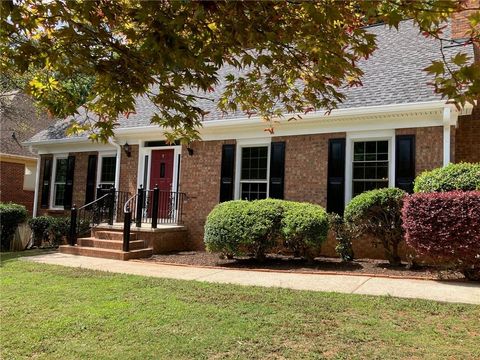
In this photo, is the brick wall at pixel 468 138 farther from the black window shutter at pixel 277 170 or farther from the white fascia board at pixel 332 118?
the black window shutter at pixel 277 170

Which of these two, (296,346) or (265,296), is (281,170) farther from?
(296,346)

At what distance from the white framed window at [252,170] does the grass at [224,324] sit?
5.45m

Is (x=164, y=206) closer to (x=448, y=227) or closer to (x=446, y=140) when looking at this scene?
(x=446, y=140)

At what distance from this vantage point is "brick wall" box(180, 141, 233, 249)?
40.6 ft

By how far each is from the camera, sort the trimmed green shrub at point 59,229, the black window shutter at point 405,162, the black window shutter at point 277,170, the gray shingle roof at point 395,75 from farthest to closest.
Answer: the trimmed green shrub at point 59,229, the black window shutter at point 277,170, the gray shingle roof at point 395,75, the black window shutter at point 405,162

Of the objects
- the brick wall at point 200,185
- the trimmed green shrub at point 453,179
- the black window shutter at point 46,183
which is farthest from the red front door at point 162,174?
the trimmed green shrub at point 453,179

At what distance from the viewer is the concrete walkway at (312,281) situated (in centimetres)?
617

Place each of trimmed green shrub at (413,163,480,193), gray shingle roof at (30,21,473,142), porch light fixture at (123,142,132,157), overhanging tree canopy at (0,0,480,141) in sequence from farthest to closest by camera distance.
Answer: porch light fixture at (123,142,132,157) → gray shingle roof at (30,21,473,142) → trimmed green shrub at (413,163,480,193) → overhanging tree canopy at (0,0,480,141)

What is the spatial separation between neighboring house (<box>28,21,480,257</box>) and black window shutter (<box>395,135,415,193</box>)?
21 millimetres

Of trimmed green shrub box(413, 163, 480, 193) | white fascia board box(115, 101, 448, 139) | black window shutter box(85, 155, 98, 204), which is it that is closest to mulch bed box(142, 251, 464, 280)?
trimmed green shrub box(413, 163, 480, 193)

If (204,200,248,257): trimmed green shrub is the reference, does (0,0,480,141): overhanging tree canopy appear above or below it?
above

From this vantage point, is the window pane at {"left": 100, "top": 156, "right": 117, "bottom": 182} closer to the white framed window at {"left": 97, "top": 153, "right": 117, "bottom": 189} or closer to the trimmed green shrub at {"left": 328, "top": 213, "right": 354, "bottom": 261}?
the white framed window at {"left": 97, "top": 153, "right": 117, "bottom": 189}

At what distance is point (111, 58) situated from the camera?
163 inches

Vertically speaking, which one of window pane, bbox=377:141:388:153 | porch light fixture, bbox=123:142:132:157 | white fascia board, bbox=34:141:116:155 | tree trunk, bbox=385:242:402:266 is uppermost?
white fascia board, bbox=34:141:116:155
